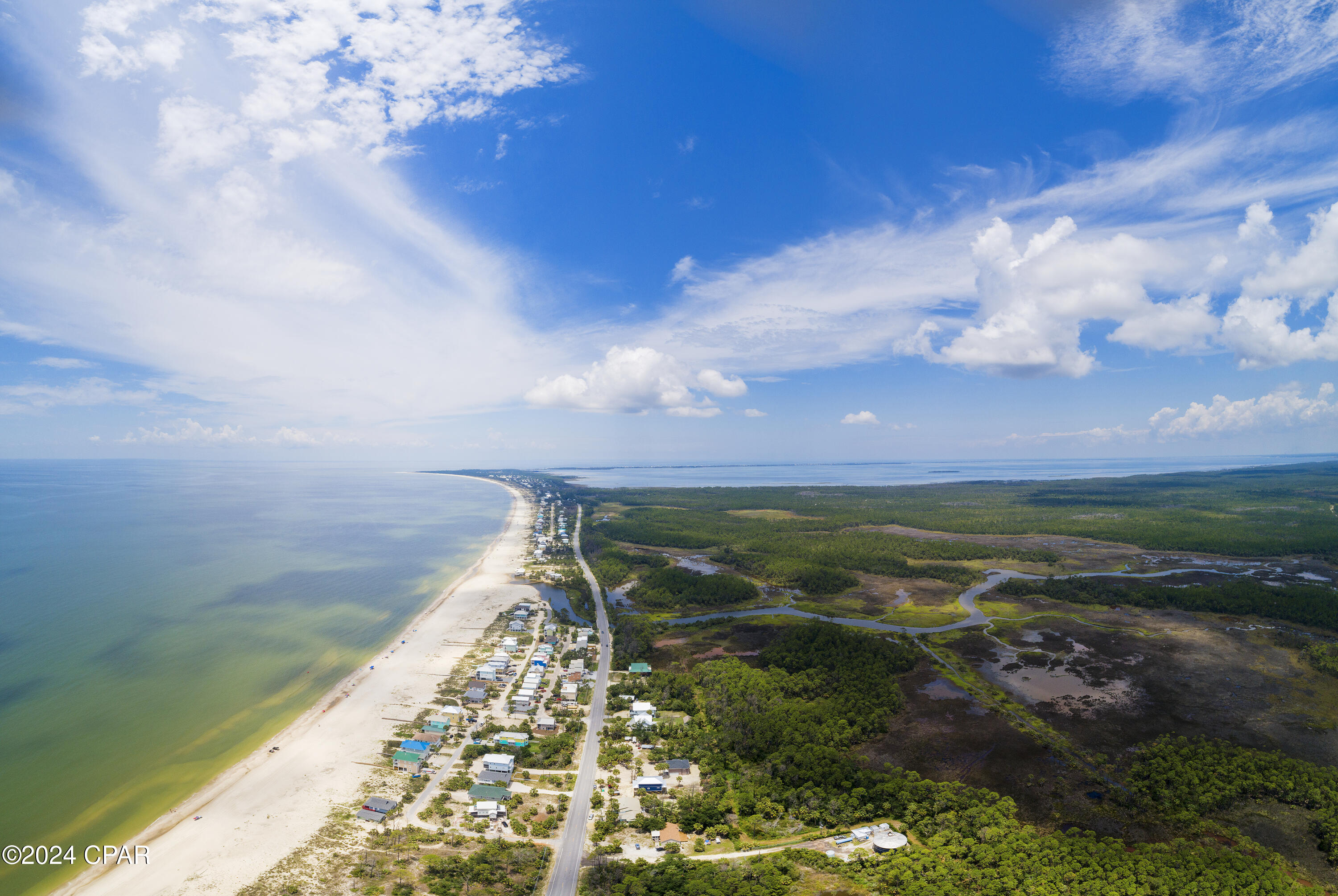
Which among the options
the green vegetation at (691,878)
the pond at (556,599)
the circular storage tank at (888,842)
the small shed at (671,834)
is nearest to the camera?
the green vegetation at (691,878)

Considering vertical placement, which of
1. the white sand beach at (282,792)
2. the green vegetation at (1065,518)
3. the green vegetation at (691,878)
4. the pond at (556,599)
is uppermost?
the green vegetation at (1065,518)

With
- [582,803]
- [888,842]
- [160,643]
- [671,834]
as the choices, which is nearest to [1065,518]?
[888,842]

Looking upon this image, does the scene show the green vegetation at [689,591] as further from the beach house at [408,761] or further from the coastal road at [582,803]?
the beach house at [408,761]

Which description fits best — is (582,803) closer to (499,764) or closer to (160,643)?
(499,764)

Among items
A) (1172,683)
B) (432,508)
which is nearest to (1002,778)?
(1172,683)

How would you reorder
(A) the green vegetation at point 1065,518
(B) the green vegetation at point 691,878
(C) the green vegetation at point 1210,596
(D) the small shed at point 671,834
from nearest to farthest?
(B) the green vegetation at point 691,878
(D) the small shed at point 671,834
(C) the green vegetation at point 1210,596
(A) the green vegetation at point 1065,518

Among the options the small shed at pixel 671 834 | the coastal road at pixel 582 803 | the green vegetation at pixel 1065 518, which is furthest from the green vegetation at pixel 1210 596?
the small shed at pixel 671 834

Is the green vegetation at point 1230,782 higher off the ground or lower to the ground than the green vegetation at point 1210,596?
lower
